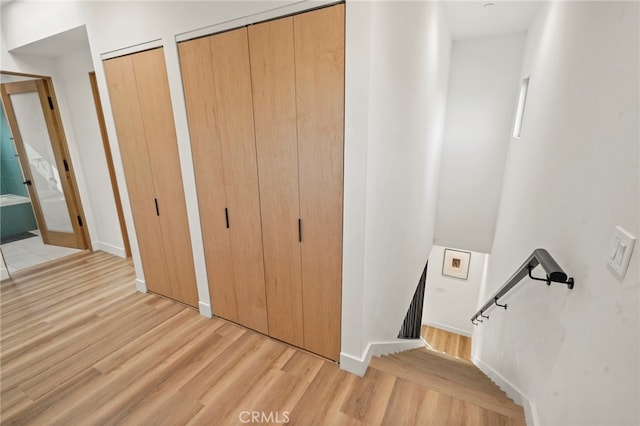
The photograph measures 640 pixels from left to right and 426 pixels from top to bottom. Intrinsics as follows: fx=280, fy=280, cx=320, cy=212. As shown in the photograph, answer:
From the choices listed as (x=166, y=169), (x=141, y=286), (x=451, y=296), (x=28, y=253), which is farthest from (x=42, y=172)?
(x=451, y=296)

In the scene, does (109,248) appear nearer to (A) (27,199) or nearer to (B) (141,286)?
(B) (141,286)

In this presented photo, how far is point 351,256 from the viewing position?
176 cm

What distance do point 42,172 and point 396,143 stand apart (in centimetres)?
489

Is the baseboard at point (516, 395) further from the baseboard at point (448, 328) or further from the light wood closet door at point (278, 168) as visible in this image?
the baseboard at point (448, 328)

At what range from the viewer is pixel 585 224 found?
118 centimetres

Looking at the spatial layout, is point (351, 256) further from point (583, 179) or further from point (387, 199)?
point (583, 179)

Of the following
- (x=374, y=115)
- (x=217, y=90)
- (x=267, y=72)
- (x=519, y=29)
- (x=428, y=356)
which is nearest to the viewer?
(x=374, y=115)

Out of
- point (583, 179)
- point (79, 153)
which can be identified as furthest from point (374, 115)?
point (79, 153)

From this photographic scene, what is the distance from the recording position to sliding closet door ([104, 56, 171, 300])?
7.77 ft

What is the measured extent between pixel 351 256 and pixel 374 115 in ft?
2.79

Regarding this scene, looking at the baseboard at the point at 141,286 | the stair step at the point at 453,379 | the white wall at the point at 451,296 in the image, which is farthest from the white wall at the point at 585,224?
the white wall at the point at 451,296

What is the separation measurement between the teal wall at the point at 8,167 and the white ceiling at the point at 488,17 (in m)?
6.84

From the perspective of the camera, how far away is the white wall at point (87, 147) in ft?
11.3

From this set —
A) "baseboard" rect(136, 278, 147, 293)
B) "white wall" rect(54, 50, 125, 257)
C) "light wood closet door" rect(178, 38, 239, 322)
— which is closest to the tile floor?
"white wall" rect(54, 50, 125, 257)
